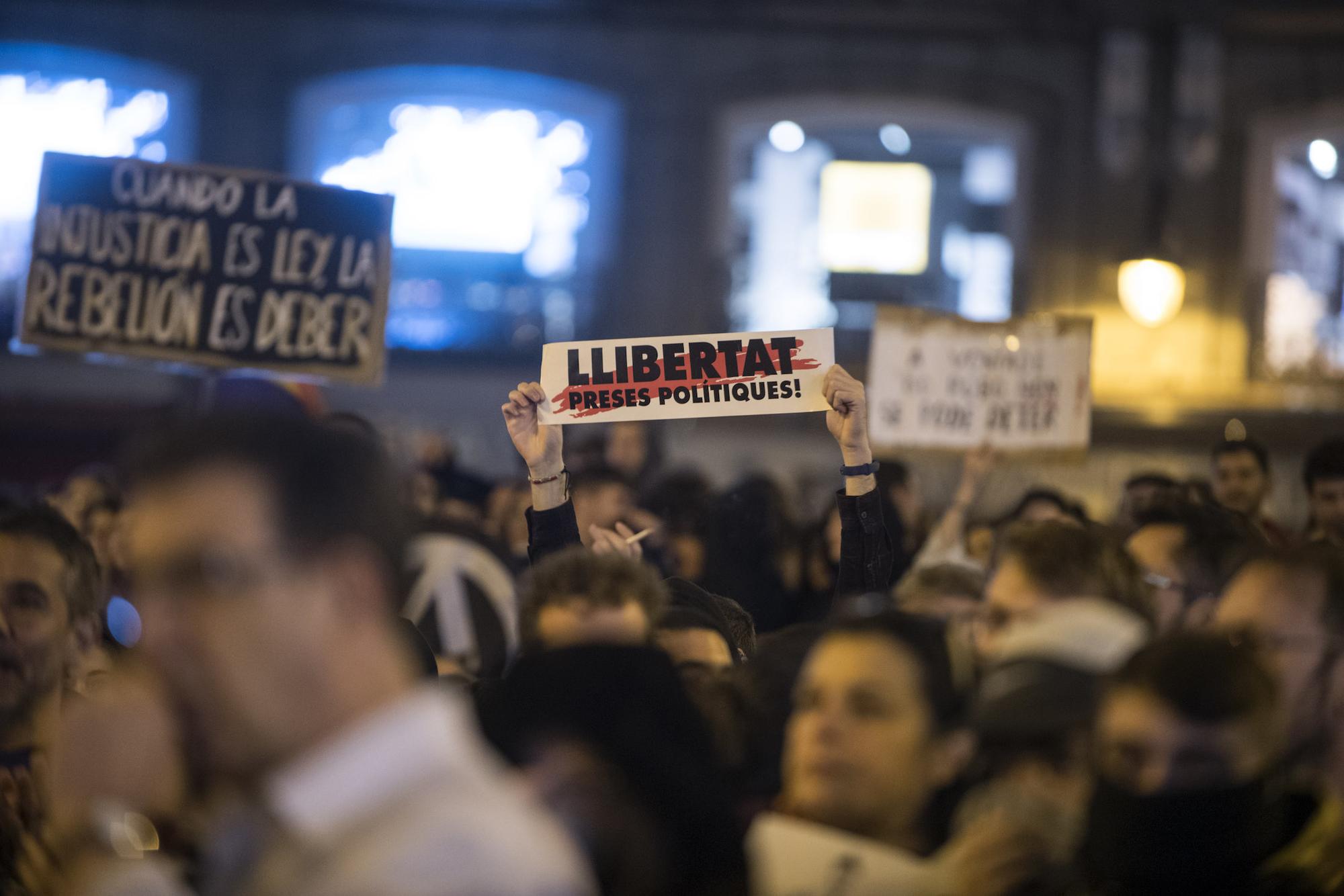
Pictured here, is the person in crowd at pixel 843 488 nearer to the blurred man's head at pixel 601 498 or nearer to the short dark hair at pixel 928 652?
the blurred man's head at pixel 601 498

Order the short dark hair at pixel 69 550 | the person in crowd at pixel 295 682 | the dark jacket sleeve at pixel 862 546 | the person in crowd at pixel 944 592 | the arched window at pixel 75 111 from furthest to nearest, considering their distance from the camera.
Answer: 1. the arched window at pixel 75 111
2. the dark jacket sleeve at pixel 862 546
3. the short dark hair at pixel 69 550
4. the person in crowd at pixel 944 592
5. the person in crowd at pixel 295 682

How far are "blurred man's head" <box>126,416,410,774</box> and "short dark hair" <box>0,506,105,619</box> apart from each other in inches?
78.6

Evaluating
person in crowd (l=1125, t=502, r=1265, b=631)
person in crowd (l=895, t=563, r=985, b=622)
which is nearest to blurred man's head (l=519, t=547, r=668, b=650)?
person in crowd (l=895, t=563, r=985, b=622)

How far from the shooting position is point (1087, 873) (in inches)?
74.7

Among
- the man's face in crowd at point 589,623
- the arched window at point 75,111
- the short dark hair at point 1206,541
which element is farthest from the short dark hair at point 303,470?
the arched window at point 75,111

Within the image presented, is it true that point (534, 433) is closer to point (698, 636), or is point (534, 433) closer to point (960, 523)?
point (698, 636)

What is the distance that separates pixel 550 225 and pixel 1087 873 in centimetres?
1118

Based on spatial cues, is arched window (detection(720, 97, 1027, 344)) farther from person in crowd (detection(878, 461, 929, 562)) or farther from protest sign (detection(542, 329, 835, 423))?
protest sign (detection(542, 329, 835, 423))

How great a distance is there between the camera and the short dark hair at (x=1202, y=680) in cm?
191

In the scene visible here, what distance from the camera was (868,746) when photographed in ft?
6.43

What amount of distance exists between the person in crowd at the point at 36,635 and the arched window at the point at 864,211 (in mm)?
9453

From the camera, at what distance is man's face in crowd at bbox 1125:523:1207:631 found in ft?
11.7

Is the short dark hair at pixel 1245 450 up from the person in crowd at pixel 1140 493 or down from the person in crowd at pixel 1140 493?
up

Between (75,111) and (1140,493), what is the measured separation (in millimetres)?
10029
